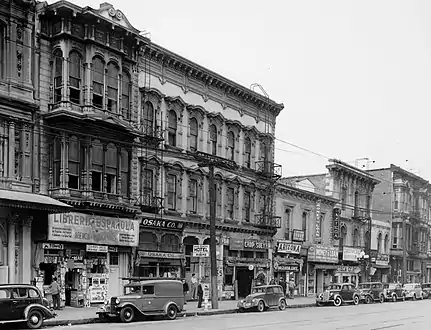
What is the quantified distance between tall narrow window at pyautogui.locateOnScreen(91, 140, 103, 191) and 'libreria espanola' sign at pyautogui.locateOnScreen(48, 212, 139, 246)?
157 cm

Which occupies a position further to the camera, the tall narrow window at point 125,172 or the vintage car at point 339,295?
the vintage car at point 339,295

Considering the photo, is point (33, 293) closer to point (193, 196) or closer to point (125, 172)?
point (125, 172)

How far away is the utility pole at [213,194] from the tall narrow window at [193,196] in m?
1.38

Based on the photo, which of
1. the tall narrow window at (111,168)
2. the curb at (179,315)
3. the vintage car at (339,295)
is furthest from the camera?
the vintage car at (339,295)

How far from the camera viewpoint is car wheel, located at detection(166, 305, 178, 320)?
26.6 m

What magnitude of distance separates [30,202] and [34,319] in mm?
5481

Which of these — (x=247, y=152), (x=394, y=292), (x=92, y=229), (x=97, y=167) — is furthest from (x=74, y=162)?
(x=394, y=292)

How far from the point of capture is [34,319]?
2153 cm

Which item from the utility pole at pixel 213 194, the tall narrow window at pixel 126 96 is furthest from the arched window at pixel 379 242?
the tall narrow window at pixel 126 96

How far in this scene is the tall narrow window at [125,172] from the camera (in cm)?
3244

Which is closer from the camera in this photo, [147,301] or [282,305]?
[147,301]

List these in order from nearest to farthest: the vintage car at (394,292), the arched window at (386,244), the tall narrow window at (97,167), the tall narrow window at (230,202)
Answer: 1. the tall narrow window at (97,167)
2. the tall narrow window at (230,202)
3. the vintage car at (394,292)
4. the arched window at (386,244)

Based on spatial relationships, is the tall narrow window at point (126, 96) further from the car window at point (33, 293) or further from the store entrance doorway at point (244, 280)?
the store entrance doorway at point (244, 280)

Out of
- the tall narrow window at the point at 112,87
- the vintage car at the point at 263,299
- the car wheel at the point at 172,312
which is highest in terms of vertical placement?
the tall narrow window at the point at 112,87
